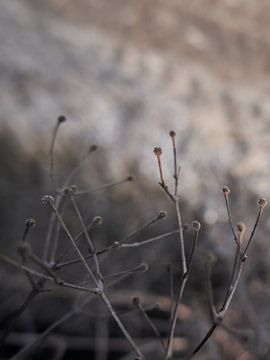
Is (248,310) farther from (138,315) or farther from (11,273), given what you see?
(11,273)

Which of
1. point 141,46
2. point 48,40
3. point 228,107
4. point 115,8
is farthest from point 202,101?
point 48,40

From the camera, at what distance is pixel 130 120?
2.45 metres

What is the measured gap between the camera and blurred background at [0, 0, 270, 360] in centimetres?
218

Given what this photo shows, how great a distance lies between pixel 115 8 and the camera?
8.16ft

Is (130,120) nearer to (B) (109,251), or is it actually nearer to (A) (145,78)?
(A) (145,78)

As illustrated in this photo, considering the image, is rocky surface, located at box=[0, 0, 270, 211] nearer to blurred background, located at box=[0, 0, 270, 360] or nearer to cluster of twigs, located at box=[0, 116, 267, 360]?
blurred background, located at box=[0, 0, 270, 360]

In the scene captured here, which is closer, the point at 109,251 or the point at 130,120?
the point at 109,251

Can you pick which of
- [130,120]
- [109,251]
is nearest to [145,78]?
[130,120]

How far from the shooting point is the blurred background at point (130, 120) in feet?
7.16

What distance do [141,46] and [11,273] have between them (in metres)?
1.16

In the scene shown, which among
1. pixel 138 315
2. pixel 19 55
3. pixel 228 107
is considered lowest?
pixel 138 315

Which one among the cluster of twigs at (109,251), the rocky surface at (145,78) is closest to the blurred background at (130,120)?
the rocky surface at (145,78)

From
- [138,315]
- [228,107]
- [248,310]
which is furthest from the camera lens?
[228,107]

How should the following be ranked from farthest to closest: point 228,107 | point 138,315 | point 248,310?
point 228,107 → point 138,315 → point 248,310
